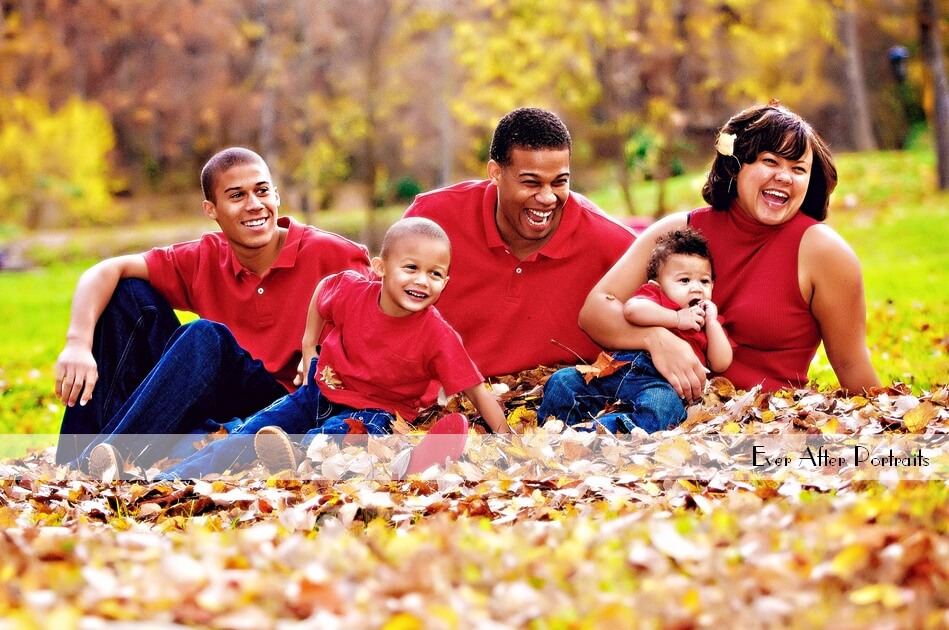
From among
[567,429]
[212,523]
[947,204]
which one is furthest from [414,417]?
[947,204]

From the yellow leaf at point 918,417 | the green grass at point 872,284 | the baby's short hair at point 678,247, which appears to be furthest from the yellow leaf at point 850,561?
the green grass at point 872,284

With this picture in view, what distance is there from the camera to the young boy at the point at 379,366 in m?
4.51

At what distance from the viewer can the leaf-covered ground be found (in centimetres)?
253

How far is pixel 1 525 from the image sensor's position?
396cm

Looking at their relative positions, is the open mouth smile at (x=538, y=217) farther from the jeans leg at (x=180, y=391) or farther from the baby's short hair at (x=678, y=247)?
the jeans leg at (x=180, y=391)

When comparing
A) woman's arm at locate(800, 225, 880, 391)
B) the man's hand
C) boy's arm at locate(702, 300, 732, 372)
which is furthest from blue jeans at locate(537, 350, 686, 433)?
the man's hand

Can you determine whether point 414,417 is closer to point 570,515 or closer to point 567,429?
point 567,429

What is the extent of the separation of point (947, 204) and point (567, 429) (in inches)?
534

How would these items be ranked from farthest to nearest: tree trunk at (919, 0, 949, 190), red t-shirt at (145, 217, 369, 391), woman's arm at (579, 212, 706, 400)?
tree trunk at (919, 0, 949, 190)
red t-shirt at (145, 217, 369, 391)
woman's arm at (579, 212, 706, 400)

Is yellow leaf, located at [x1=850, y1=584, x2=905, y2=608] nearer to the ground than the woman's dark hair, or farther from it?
nearer to the ground

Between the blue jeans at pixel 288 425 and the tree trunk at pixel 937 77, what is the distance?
14460 mm

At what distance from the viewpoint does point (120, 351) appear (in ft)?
16.8

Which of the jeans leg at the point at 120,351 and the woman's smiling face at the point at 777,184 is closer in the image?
the woman's smiling face at the point at 777,184

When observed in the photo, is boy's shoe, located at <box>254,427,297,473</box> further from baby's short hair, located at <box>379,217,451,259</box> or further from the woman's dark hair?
the woman's dark hair
